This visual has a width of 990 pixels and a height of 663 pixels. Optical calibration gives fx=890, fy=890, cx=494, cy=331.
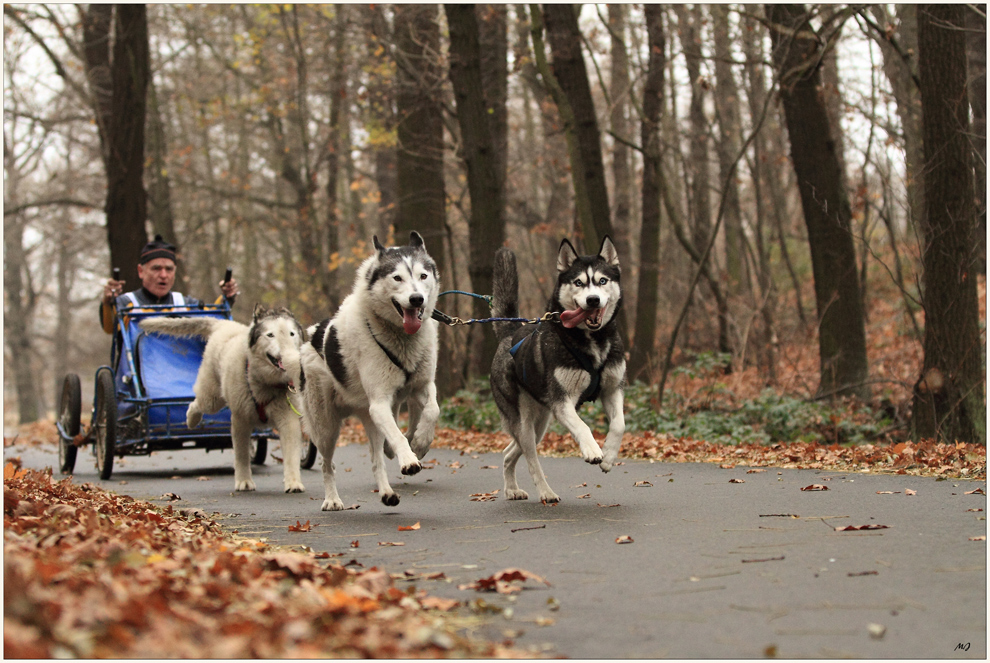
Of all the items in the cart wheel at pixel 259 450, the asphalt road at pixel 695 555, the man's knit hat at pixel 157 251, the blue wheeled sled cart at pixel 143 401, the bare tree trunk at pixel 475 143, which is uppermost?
the bare tree trunk at pixel 475 143

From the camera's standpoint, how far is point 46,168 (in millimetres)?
36281

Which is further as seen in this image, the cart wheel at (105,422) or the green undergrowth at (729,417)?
the green undergrowth at (729,417)

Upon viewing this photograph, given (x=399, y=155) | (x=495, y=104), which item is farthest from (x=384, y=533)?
(x=495, y=104)

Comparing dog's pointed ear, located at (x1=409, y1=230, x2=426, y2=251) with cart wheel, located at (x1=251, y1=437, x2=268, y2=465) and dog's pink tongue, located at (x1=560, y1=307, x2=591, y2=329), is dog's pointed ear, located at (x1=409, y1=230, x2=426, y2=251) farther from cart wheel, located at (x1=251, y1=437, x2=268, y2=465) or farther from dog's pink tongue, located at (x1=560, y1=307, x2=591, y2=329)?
cart wheel, located at (x1=251, y1=437, x2=268, y2=465)

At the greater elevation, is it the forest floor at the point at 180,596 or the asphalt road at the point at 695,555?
the forest floor at the point at 180,596

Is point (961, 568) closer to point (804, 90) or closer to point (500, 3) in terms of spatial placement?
point (804, 90)

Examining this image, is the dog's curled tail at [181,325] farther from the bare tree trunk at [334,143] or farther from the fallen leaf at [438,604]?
the bare tree trunk at [334,143]

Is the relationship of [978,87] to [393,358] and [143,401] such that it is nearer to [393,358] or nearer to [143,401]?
[393,358]

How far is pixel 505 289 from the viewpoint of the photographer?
7406 mm

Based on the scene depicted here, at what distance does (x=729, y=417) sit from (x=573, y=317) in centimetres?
669

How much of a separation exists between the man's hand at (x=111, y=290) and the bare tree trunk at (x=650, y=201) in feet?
31.2

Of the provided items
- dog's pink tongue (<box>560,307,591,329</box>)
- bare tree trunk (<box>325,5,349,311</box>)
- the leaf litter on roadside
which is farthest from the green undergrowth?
bare tree trunk (<box>325,5,349,311</box>)

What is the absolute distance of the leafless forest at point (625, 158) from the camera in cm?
1052

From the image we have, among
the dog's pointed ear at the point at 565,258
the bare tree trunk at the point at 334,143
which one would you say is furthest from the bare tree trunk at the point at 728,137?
the dog's pointed ear at the point at 565,258
